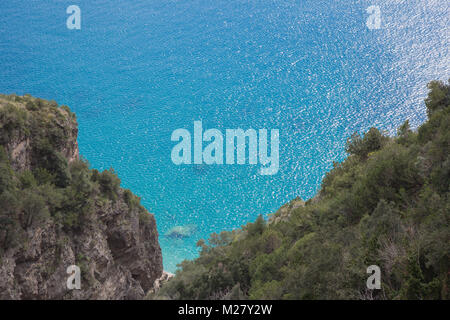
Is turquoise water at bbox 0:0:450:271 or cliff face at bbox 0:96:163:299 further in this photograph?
turquoise water at bbox 0:0:450:271

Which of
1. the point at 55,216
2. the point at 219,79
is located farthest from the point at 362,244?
the point at 219,79

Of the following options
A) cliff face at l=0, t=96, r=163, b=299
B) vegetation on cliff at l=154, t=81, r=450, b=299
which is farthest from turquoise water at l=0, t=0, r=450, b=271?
vegetation on cliff at l=154, t=81, r=450, b=299

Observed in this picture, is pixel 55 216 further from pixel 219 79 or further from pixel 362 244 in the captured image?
pixel 219 79

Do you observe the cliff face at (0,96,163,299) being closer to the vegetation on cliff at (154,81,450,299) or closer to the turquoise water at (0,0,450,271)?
the vegetation on cliff at (154,81,450,299)

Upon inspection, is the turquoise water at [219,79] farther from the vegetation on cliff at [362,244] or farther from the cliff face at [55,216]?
the vegetation on cliff at [362,244]

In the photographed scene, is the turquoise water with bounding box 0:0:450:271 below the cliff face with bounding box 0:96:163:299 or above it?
above
